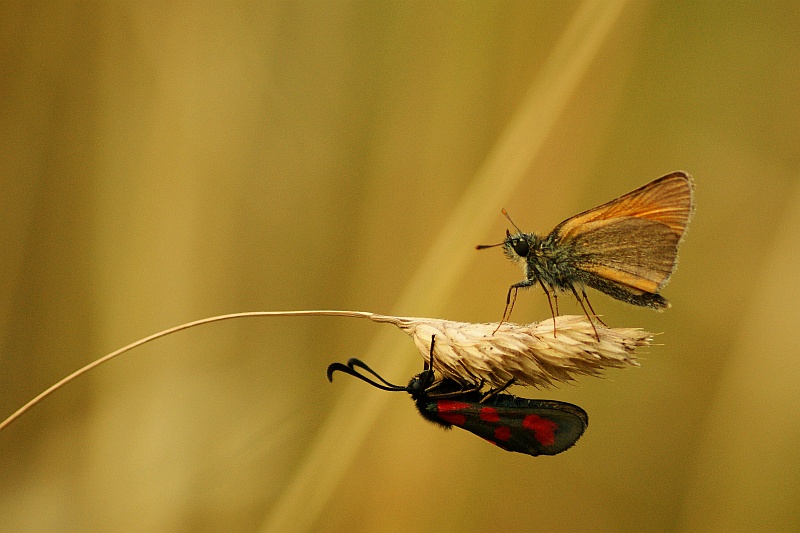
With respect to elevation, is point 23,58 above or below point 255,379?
above

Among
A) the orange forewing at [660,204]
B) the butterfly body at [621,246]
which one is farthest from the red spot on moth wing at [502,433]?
the orange forewing at [660,204]

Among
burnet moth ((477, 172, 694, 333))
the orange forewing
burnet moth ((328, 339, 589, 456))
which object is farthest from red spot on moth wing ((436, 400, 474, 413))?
the orange forewing

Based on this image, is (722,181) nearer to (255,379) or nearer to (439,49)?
(439,49)

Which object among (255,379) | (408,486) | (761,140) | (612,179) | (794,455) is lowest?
(408,486)

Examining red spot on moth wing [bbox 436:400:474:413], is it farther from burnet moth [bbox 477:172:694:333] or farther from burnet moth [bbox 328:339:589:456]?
burnet moth [bbox 477:172:694:333]

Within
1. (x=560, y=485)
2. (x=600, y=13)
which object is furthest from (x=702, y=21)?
(x=560, y=485)

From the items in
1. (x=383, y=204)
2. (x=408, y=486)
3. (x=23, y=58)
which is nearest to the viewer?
(x=23, y=58)

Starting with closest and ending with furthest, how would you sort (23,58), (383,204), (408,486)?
(23,58) < (408,486) < (383,204)
